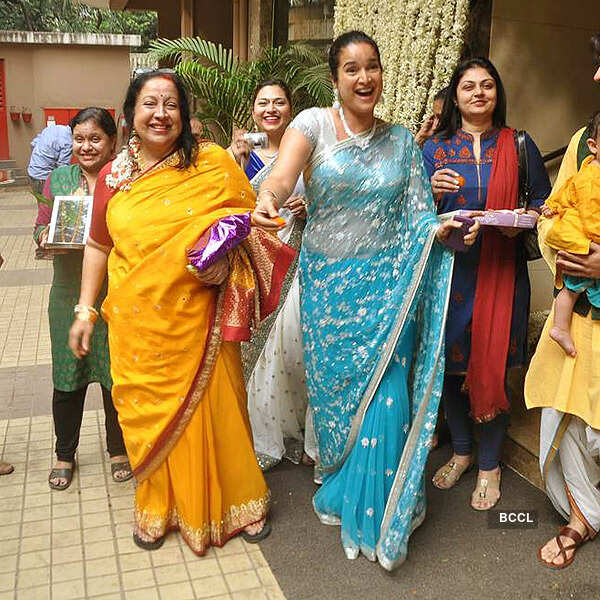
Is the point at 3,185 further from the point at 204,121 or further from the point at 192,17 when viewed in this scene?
the point at 204,121

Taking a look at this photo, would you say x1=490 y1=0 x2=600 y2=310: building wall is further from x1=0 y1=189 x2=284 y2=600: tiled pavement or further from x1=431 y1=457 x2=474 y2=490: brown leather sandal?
x1=0 y1=189 x2=284 y2=600: tiled pavement

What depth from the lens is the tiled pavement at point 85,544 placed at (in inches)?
103

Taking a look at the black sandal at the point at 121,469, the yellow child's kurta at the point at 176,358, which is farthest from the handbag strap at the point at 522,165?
the black sandal at the point at 121,469

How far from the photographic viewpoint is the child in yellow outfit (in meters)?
2.46

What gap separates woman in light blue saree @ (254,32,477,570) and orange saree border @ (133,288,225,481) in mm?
426

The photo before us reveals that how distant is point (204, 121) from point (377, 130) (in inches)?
162

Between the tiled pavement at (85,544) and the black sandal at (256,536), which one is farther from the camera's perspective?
the black sandal at (256,536)

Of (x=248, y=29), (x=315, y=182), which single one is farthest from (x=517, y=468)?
(x=248, y=29)

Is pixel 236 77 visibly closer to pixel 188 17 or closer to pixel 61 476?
pixel 61 476

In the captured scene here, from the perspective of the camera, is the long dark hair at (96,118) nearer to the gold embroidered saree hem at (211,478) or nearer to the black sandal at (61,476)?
the gold embroidered saree hem at (211,478)

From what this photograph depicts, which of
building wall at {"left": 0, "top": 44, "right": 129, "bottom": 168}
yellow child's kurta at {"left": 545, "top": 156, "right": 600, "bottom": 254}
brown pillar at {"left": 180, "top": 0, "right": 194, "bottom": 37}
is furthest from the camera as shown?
building wall at {"left": 0, "top": 44, "right": 129, "bottom": 168}

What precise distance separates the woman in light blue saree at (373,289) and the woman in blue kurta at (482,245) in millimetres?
320

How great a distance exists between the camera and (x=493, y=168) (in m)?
3.03

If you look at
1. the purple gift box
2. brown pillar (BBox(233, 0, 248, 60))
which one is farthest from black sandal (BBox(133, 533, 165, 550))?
brown pillar (BBox(233, 0, 248, 60))
